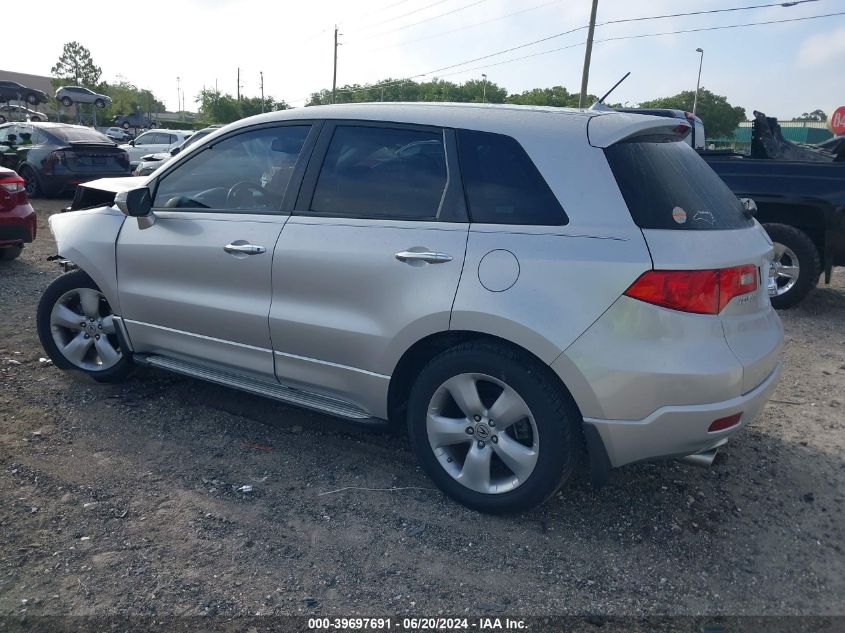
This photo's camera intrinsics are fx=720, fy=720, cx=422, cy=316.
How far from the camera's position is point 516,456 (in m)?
3.13

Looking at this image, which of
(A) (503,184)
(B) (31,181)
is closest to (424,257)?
(A) (503,184)

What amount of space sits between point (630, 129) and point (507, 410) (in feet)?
4.35

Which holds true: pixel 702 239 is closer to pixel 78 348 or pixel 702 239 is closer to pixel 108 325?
pixel 108 325

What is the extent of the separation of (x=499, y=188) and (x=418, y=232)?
0.42 m

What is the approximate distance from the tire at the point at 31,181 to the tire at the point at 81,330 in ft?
34.2

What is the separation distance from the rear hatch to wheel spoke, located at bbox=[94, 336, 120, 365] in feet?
→ 10.9

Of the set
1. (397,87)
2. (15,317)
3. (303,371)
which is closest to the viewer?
(303,371)

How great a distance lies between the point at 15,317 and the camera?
627 cm

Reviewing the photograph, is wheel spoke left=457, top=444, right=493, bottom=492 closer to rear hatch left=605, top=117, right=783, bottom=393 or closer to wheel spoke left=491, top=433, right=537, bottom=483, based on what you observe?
wheel spoke left=491, top=433, right=537, bottom=483

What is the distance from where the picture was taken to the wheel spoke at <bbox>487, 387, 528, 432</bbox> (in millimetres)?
3086

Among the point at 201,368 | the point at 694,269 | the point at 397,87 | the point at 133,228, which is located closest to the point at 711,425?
the point at 694,269

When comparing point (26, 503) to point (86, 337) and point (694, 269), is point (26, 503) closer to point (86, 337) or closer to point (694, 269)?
point (86, 337)

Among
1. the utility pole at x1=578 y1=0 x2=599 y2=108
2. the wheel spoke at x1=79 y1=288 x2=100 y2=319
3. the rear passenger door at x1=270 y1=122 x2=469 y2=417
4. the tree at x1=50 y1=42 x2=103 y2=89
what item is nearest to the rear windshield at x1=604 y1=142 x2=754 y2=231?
the rear passenger door at x1=270 y1=122 x2=469 y2=417

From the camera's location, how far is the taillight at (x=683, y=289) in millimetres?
2811
